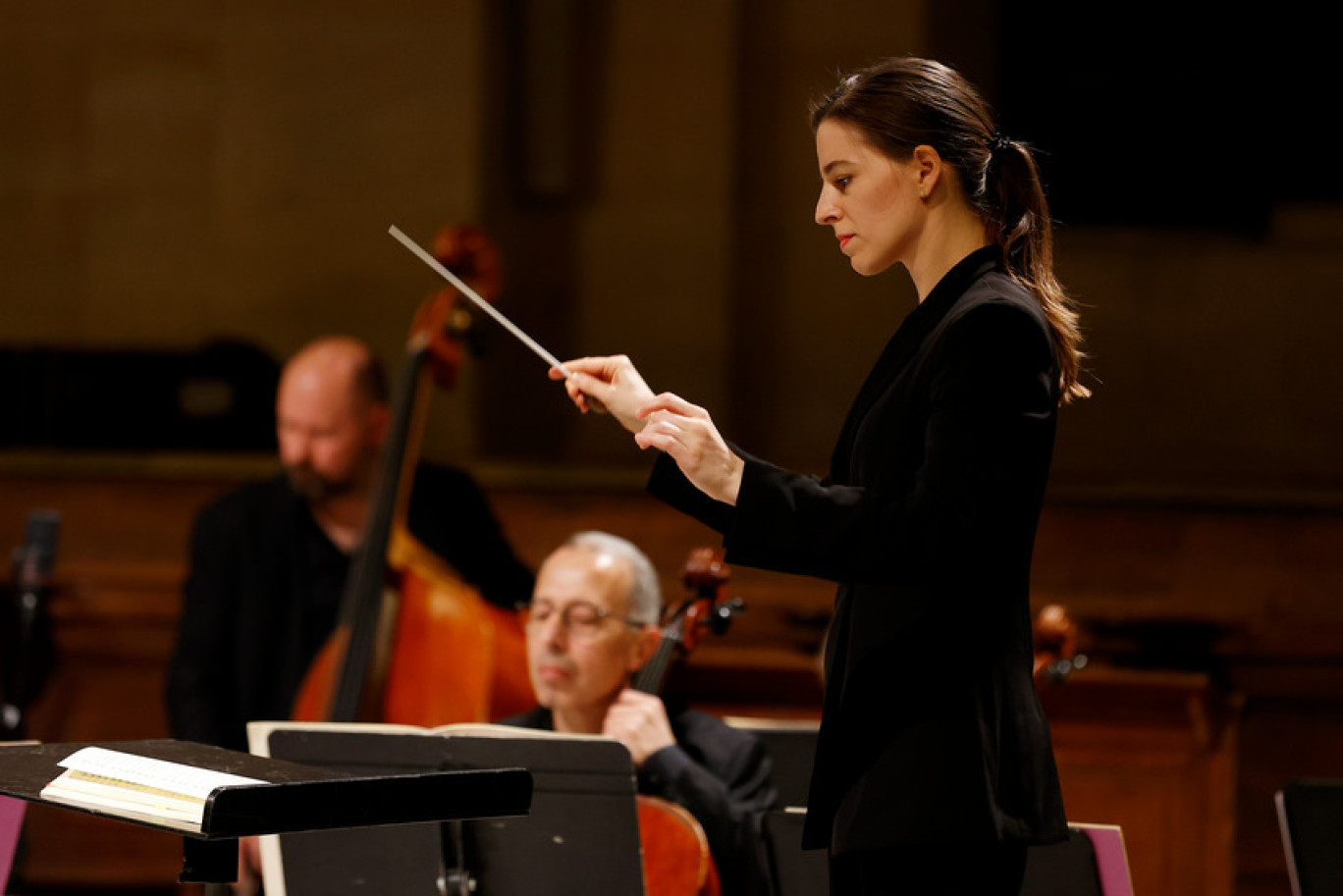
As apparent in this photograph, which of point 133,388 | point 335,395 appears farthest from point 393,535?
point 133,388

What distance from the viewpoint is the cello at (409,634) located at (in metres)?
3.55

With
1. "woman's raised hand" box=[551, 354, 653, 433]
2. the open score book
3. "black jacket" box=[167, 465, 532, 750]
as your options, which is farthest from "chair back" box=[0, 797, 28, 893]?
"black jacket" box=[167, 465, 532, 750]

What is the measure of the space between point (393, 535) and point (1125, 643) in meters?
1.61

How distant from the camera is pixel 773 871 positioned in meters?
2.21

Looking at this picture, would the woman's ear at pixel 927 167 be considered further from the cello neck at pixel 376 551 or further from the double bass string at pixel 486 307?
the cello neck at pixel 376 551

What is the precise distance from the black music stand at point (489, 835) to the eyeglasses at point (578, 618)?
2.26 feet

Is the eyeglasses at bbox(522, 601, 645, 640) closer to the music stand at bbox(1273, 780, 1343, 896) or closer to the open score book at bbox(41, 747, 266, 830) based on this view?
the music stand at bbox(1273, 780, 1343, 896)

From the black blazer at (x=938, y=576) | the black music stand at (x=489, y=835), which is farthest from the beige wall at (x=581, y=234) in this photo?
the black blazer at (x=938, y=576)

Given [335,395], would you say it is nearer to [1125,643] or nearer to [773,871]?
[1125,643]

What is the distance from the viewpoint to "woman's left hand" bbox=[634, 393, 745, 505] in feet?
5.10

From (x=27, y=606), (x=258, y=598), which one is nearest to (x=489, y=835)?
(x=258, y=598)

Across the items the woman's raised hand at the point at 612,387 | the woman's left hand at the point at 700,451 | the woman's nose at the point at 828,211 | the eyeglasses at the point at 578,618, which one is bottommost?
the eyeglasses at the point at 578,618

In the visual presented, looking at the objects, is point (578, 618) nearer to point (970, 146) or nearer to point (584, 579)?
point (584, 579)

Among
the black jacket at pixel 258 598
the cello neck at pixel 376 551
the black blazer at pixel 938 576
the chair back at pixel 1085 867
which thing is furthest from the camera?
the black jacket at pixel 258 598
